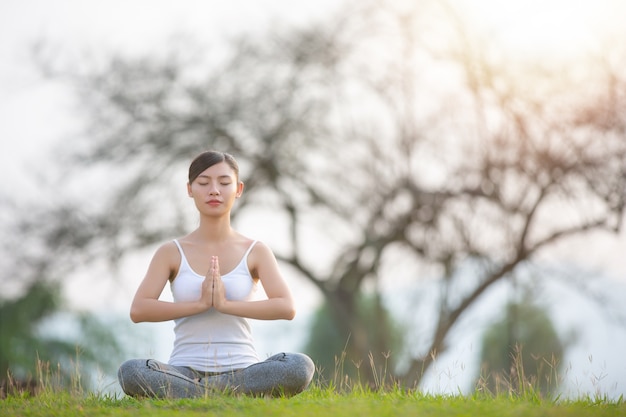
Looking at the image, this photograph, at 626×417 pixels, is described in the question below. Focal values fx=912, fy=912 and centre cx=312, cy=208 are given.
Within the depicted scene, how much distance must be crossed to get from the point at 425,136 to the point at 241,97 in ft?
9.78

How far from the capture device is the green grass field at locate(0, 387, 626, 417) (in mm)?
4426

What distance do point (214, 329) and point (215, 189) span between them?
807 mm

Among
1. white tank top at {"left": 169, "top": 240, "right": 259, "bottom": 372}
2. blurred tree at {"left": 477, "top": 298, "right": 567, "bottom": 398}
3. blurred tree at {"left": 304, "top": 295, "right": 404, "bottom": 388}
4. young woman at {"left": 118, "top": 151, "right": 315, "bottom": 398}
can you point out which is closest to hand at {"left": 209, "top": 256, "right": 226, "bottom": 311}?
young woman at {"left": 118, "top": 151, "right": 315, "bottom": 398}

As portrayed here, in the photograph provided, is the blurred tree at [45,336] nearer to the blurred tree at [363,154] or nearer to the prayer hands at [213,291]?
the blurred tree at [363,154]

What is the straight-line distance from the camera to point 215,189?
5.30 m

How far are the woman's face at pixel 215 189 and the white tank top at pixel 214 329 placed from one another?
34 centimetres

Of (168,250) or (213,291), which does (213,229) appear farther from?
(213,291)

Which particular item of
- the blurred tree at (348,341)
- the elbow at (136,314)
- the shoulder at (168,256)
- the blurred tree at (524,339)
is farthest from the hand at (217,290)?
the blurred tree at (524,339)

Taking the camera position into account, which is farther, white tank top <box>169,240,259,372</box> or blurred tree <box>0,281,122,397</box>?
blurred tree <box>0,281,122,397</box>

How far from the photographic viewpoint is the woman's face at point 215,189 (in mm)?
5320

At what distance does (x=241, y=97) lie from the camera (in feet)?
47.2

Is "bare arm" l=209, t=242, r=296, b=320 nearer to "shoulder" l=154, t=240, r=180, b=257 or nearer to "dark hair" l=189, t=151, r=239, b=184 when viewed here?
"shoulder" l=154, t=240, r=180, b=257

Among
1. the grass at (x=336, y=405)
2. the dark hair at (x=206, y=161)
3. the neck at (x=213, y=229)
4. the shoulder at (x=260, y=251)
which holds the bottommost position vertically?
the grass at (x=336, y=405)

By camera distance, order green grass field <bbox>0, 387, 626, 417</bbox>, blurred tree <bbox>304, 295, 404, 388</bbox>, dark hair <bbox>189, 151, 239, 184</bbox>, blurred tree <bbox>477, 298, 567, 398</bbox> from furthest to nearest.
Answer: blurred tree <bbox>477, 298, 567, 398</bbox>
blurred tree <bbox>304, 295, 404, 388</bbox>
dark hair <bbox>189, 151, 239, 184</bbox>
green grass field <bbox>0, 387, 626, 417</bbox>
